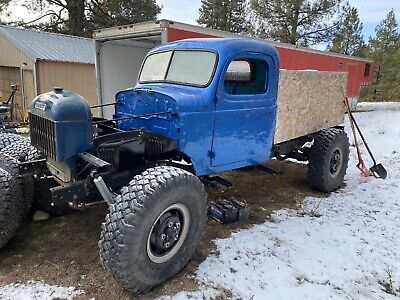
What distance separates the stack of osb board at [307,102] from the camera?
191 inches

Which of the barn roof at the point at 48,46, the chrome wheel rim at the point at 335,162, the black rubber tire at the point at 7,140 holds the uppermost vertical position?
the barn roof at the point at 48,46

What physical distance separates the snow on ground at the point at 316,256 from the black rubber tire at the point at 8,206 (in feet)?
5.82

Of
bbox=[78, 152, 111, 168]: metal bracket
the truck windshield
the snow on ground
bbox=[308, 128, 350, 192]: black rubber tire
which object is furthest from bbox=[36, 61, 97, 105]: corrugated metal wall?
bbox=[78, 152, 111, 168]: metal bracket

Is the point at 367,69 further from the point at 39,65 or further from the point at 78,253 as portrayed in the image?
the point at 78,253

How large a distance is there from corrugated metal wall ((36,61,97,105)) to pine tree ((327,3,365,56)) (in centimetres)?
1677

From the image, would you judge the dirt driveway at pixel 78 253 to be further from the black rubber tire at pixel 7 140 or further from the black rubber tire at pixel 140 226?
the black rubber tire at pixel 7 140

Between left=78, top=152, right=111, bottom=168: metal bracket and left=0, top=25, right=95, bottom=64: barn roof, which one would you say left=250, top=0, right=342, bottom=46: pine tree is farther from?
left=78, top=152, right=111, bottom=168: metal bracket

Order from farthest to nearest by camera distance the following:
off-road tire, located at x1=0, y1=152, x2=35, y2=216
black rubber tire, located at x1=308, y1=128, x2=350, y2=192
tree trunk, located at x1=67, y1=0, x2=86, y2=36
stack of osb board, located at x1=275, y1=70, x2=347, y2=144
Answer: tree trunk, located at x1=67, y1=0, x2=86, y2=36 < black rubber tire, located at x1=308, y1=128, x2=350, y2=192 < stack of osb board, located at x1=275, y1=70, x2=347, y2=144 < off-road tire, located at x1=0, y1=152, x2=35, y2=216

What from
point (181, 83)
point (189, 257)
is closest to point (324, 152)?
point (181, 83)

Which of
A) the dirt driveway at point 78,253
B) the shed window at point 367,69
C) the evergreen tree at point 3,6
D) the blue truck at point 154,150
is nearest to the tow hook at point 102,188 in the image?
the blue truck at point 154,150

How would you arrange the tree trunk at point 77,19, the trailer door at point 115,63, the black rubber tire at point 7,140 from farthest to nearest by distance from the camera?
the tree trunk at point 77,19
the trailer door at point 115,63
the black rubber tire at point 7,140

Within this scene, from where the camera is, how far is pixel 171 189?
3.07 meters

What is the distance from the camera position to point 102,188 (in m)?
3.04

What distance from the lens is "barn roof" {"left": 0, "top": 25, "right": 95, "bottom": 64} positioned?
1467 centimetres
